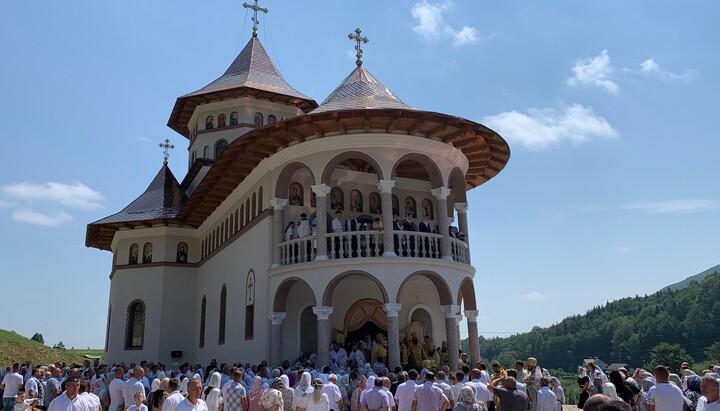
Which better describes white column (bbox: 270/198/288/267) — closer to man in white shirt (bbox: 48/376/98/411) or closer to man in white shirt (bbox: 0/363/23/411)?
man in white shirt (bbox: 0/363/23/411)

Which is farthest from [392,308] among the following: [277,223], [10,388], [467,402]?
[10,388]

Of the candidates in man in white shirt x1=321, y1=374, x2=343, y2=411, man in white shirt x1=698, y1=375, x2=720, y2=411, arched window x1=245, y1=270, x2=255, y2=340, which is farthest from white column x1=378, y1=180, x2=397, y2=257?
man in white shirt x1=698, y1=375, x2=720, y2=411

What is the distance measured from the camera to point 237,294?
22.3m

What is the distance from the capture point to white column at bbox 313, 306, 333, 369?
55.4ft

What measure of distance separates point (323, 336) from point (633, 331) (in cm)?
7862

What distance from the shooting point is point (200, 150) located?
3100 centimetres

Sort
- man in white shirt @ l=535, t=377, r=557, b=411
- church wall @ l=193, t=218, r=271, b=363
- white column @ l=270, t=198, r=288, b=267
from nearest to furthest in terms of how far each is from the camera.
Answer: man in white shirt @ l=535, t=377, r=557, b=411
white column @ l=270, t=198, r=288, b=267
church wall @ l=193, t=218, r=271, b=363

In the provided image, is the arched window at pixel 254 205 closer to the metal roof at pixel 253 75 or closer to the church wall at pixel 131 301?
the metal roof at pixel 253 75

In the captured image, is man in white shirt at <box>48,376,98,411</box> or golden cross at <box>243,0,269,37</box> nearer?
man in white shirt at <box>48,376,98,411</box>

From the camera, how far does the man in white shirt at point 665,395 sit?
7.71 metres

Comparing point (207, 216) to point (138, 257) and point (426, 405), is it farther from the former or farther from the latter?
point (426, 405)

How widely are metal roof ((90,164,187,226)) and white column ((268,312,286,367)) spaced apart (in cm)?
1290

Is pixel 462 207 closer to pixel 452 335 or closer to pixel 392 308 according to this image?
pixel 452 335

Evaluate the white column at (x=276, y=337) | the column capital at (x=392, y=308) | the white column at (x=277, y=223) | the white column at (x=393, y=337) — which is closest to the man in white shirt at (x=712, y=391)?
the white column at (x=393, y=337)
